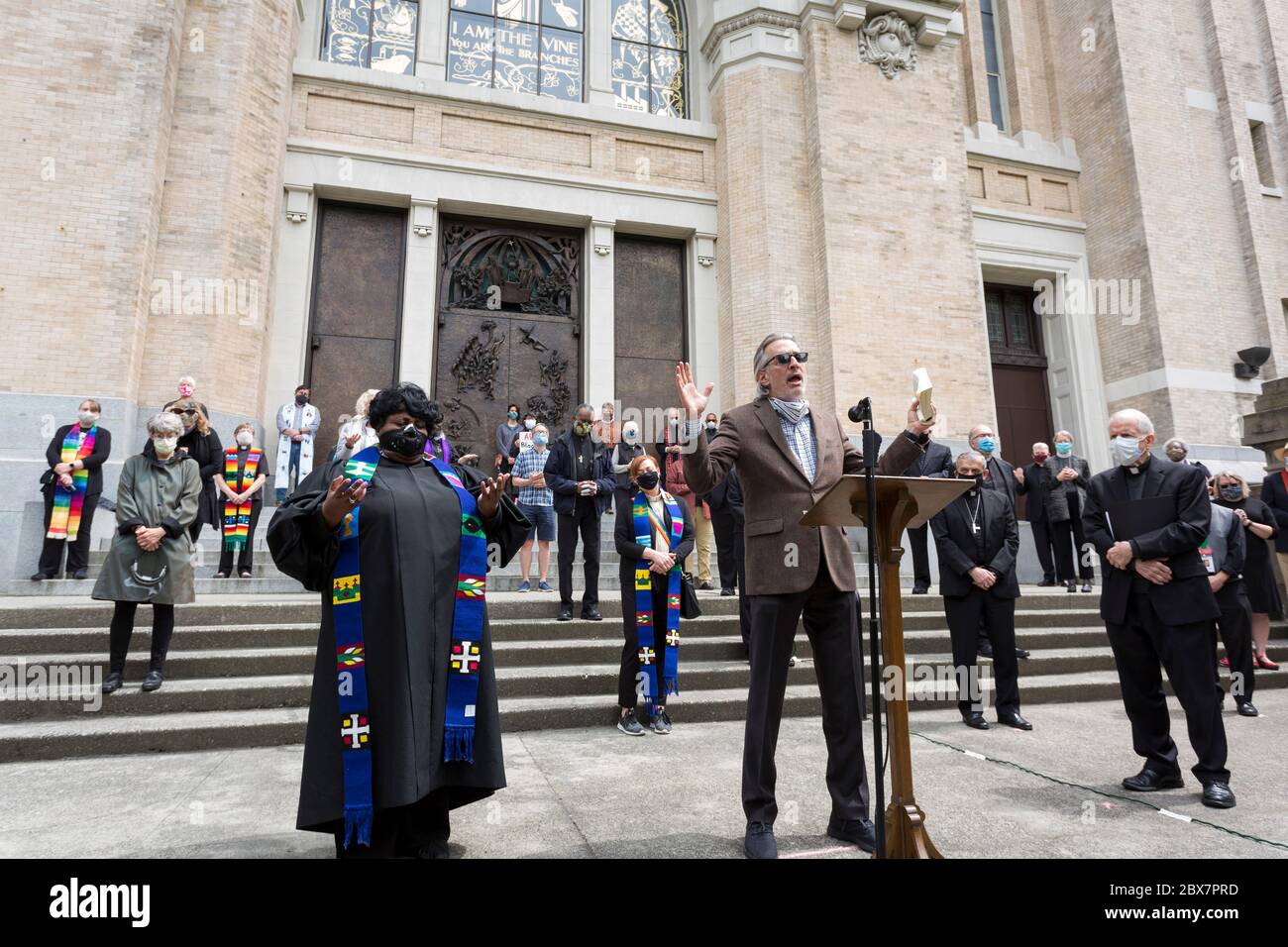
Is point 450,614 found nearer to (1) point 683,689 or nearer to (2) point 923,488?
(2) point 923,488

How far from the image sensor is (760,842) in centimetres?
321

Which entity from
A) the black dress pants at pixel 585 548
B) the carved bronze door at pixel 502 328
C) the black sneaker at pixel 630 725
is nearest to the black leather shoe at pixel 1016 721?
the black sneaker at pixel 630 725

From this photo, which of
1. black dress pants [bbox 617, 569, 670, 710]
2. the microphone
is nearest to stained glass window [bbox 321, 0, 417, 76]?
black dress pants [bbox 617, 569, 670, 710]

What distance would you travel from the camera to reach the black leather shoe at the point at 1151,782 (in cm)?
430

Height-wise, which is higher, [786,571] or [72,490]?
[72,490]

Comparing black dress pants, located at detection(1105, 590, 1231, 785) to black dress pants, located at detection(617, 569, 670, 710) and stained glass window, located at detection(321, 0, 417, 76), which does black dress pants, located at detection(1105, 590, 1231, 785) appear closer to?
black dress pants, located at detection(617, 569, 670, 710)

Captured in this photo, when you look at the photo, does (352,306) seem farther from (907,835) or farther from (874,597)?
(907,835)

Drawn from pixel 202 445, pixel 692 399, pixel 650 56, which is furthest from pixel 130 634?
pixel 650 56

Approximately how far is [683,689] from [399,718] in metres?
3.97

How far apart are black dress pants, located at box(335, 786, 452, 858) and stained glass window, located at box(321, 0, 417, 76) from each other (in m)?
14.0

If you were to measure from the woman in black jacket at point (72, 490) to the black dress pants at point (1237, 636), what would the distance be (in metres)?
11.6

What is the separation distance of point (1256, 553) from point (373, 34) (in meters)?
15.9

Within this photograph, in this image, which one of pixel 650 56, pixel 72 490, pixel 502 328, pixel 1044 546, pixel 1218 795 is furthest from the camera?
pixel 650 56

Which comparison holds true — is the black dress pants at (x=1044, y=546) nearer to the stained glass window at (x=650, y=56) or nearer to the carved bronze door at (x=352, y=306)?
the carved bronze door at (x=352, y=306)
